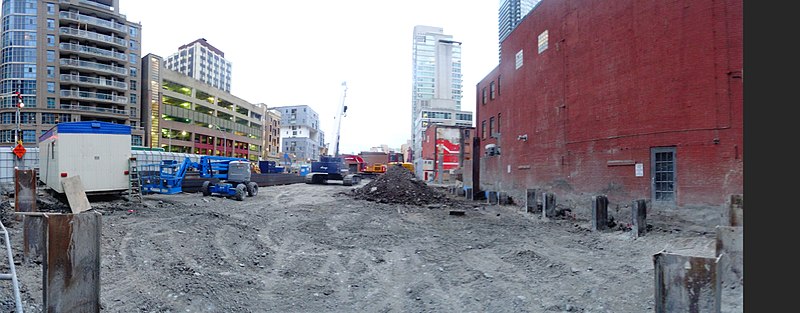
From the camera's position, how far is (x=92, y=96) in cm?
5847

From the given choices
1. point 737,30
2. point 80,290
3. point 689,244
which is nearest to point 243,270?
point 80,290

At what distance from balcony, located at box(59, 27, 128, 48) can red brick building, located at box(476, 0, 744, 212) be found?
215 feet

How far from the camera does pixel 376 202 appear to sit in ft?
74.2

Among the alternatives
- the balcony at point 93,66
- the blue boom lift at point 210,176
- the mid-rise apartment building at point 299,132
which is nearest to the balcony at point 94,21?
the balcony at point 93,66

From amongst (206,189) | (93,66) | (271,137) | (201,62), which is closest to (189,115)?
(93,66)

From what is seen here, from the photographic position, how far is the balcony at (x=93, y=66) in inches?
2267

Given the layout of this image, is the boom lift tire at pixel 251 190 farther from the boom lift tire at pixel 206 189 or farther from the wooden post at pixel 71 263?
the wooden post at pixel 71 263

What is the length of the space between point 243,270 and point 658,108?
13.6m

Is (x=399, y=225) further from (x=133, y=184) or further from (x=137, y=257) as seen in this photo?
(x=133, y=184)

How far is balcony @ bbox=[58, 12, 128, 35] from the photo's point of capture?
192ft

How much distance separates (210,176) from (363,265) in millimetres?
16762

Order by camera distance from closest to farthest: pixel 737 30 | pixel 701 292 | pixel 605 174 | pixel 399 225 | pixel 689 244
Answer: pixel 701 292 < pixel 689 244 < pixel 737 30 < pixel 399 225 < pixel 605 174

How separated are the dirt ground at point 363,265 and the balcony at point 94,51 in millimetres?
59424

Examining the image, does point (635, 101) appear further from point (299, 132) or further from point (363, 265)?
point (299, 132)
